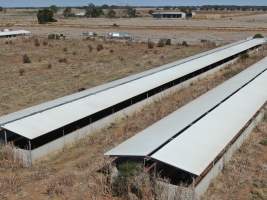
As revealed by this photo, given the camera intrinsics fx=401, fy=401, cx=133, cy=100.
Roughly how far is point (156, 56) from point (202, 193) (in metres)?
33.9

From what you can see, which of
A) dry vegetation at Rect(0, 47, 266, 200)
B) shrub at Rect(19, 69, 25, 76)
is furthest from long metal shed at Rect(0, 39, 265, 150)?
shrub at Rect(19, 69, 25, 76)

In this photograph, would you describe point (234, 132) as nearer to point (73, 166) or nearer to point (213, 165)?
point (213, 165)

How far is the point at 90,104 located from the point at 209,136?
7379 millimetres

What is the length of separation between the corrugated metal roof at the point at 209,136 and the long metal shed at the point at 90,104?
569 centimetres

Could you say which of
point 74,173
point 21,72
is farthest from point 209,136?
point 21,72

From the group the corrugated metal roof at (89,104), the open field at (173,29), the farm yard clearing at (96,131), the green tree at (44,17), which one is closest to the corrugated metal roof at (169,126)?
the farm yard clearing at (96,131)

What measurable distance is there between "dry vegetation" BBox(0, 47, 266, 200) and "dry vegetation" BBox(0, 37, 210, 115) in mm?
7662

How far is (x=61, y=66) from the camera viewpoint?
1582 inches

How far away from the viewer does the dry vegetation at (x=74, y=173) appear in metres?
13.5

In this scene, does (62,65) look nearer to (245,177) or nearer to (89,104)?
(89,104)

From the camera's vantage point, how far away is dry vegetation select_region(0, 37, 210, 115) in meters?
28.7

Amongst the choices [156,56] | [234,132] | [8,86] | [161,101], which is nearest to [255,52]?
[156,56]

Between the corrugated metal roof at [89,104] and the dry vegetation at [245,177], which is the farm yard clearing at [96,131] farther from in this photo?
the corrugated metal roof at [89,104]

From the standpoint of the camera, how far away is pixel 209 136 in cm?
1522
